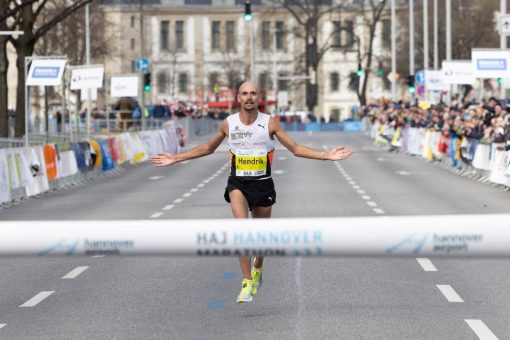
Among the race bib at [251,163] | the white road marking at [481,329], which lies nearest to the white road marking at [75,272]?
the race bib at [251,163]

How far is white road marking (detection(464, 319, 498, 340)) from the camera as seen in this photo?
9992mm

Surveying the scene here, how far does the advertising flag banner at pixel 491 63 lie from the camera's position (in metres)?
37.2

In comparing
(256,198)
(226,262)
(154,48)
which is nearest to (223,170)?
(226,262)

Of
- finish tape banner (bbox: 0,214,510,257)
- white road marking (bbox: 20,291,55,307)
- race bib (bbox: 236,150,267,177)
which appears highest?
race bib (bbox: 236,150,267,177)

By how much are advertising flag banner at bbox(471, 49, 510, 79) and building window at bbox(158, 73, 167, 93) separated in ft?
350

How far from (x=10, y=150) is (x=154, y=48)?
12311cm

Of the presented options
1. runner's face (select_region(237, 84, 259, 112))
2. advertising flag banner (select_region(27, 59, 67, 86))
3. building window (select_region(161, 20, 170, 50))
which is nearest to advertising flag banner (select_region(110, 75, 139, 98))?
advertising flag banner (select_region(27, 59, 67, 86))

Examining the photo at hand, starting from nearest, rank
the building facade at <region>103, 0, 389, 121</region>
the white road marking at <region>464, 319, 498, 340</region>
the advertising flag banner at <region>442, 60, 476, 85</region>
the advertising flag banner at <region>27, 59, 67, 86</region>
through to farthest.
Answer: the white road marking at <region>464, 319, 498, 340</region> < the advertising flag banner at <region>27, 59, 67, 86</region> < the advertising flag banner at <region>442, 60, 476, 85</region> < the building facade at <region>103, 0, 389, 121</region>

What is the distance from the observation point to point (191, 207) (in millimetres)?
24766

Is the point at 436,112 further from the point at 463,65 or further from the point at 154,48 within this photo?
the point at 154,48

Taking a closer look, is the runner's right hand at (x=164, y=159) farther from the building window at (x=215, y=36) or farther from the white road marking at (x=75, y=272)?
the building window at (x=215, y=36)

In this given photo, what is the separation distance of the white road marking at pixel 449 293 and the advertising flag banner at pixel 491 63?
2456cm

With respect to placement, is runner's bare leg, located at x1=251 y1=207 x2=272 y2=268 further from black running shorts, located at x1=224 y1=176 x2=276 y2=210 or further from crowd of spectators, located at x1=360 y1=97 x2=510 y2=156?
crowd of spectators, located at x1=360 y1=97 x2=510 y2=156

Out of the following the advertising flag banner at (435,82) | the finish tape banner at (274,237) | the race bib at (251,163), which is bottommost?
the finish tape banner at (274,237)
